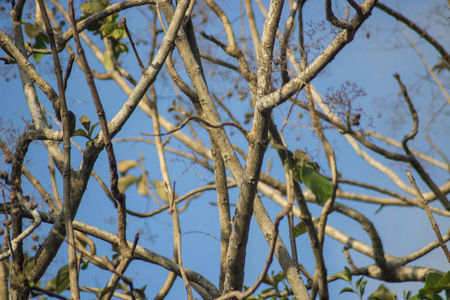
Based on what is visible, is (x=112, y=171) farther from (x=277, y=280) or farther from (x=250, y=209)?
(x=277, y=280)

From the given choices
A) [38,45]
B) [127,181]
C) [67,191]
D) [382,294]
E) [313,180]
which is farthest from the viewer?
[127,181]

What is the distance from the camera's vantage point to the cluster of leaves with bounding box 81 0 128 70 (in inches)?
86.1

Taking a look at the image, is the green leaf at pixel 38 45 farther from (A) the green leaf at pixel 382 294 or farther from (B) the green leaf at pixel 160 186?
(A) the green leaf at pixel 382 294

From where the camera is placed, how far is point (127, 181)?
210cm

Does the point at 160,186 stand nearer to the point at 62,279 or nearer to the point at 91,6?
the point at 62,279

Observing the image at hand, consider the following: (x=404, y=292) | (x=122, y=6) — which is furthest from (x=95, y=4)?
(x=404, y=292)

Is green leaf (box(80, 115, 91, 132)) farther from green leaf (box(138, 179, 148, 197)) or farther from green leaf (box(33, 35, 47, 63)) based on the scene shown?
green leaf (box(138, 179, 148, 197))

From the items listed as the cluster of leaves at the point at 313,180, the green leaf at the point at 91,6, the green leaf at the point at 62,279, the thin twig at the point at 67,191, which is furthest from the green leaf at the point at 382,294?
the green leaf at the point at 91,6

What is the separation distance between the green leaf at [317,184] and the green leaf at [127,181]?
41.5 inches

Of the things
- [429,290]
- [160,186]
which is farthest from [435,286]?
[160,186]

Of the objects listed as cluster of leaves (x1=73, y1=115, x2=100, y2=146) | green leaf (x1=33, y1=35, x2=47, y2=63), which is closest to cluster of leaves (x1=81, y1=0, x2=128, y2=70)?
green leaf (x1=33, y1=35, x2=47, y2=63)

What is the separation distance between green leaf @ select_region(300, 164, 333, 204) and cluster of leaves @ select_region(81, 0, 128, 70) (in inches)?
52.4

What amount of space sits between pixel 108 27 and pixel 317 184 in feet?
4.79

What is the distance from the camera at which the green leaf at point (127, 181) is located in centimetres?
210
